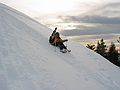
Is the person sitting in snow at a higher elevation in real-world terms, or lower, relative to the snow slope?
higher

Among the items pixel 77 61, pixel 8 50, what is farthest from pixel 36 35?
pixel 8 50

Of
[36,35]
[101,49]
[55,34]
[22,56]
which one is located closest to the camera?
[22,56]

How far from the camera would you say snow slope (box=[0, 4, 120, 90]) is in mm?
14953

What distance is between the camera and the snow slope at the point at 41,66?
14953mm

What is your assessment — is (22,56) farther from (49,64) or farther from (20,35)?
(20,35)

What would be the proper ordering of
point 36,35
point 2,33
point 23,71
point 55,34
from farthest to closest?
point 36,35 → point 55,34 → point 2,33 → point 23,71

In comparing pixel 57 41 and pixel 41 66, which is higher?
pixel 57 41

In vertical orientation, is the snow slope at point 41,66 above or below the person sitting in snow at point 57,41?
below

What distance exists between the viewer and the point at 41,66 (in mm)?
16750

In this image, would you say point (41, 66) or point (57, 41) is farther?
point (57, 41)

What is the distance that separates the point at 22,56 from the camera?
17109mm

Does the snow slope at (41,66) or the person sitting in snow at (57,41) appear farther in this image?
the person sitting in snow at (57,41)

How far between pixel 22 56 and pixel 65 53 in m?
4.60

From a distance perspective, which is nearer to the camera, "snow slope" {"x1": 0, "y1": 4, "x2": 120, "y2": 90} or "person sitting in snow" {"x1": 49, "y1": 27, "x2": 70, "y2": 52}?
"snow slope" {"x1": 0, "y1": 4, "x2": 120, "y2": 90}
